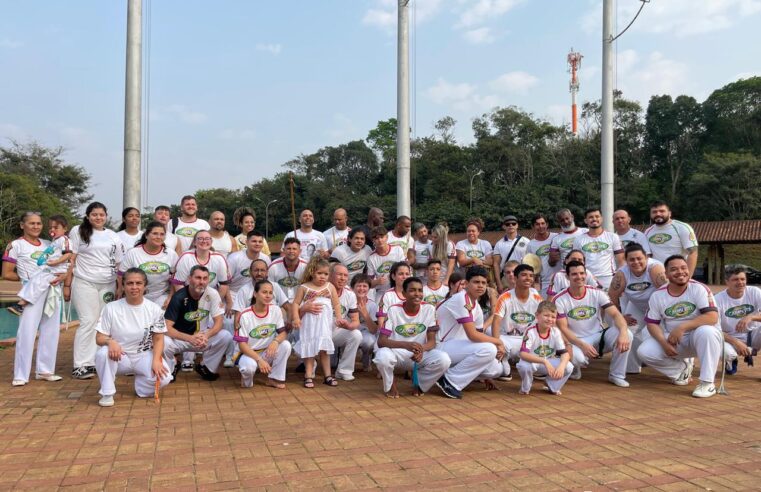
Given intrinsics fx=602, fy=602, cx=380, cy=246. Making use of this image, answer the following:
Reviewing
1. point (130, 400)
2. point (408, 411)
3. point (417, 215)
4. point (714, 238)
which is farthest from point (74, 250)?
point (417, 215)

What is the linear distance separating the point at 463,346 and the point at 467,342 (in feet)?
0.19

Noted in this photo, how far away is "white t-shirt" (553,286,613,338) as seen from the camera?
6484mm

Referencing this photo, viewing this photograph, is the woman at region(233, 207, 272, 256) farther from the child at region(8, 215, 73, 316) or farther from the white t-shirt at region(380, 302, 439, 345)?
the white t-shirt at region(380, 302, 439, 345)

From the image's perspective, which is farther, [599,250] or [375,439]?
[599,250]

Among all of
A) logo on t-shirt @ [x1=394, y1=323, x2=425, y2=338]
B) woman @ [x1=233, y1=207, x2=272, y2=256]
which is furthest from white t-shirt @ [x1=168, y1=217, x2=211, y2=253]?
logo on t-shirt @ [x1=394, y1=323, x2=425, y2=338]

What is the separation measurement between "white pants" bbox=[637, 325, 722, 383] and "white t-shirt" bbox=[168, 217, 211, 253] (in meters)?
5.33

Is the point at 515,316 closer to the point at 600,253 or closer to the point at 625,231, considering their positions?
the point at 600,253

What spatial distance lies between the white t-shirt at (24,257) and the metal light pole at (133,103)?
181 cm

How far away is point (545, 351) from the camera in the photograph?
586 centimetres

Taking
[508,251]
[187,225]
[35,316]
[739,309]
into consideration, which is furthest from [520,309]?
[35,316]

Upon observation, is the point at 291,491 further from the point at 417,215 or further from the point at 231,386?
the point at 417,215

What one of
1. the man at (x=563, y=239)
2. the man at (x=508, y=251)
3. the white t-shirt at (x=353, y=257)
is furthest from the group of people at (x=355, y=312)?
the man at (x=508, y=251)

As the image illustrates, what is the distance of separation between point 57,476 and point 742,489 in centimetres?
384

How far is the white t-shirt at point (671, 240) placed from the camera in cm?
720
